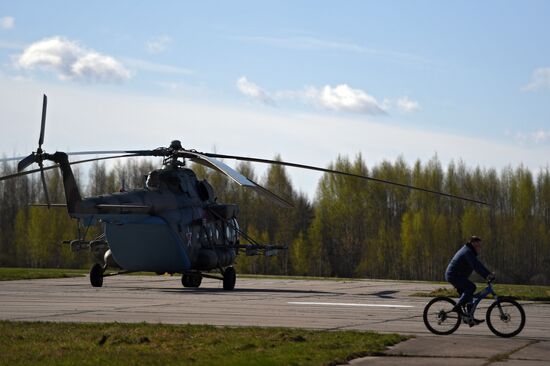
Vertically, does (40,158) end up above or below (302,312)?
above

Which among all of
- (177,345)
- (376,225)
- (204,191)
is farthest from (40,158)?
(376,225)

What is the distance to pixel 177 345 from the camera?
639 inches

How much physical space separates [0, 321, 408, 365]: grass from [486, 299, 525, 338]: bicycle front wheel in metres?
2.03

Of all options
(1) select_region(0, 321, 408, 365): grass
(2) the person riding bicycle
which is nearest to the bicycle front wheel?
(2) the person riding bicycle

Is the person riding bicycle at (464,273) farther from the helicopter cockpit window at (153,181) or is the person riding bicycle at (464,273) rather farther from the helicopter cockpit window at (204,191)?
the helicopter cockpit window at (204,191)

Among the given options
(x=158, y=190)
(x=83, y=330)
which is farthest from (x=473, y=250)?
(x=158, y=190)

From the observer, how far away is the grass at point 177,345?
14.6 m

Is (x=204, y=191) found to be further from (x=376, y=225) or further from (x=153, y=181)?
(x=376, y=225)

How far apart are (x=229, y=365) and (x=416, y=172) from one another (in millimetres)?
85881

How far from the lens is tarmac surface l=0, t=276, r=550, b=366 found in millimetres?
15977

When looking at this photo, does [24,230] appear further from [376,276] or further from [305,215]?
[376,276]

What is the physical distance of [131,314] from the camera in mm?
22719

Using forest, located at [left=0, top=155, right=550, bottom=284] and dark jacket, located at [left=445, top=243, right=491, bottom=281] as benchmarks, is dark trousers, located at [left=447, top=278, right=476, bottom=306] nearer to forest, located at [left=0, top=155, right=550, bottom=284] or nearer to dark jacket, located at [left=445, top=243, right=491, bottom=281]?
dark jacket, located at [left=445, top=243, right=491, bottom=281]

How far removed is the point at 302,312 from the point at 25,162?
9.93 metres
